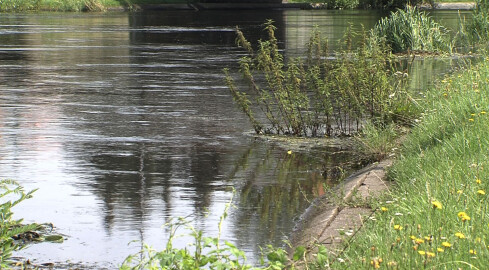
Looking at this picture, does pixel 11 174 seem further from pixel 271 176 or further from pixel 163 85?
pixel 163 85

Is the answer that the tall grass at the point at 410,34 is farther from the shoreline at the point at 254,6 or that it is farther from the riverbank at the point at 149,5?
the shoreline at the point at 254,6

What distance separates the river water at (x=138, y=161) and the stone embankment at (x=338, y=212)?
0.65 feet

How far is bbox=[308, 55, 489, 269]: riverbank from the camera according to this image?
5.30m

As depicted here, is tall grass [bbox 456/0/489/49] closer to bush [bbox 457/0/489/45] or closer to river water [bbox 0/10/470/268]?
bush [bbox 457/0/489/45]

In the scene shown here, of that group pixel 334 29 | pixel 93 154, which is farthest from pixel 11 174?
pixel 334 29

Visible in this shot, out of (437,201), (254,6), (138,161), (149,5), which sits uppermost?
(437,201)

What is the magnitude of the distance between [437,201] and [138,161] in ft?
17.7

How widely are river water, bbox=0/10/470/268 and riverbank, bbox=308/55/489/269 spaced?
0.90 m

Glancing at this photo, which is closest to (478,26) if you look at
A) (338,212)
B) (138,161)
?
(138,161)

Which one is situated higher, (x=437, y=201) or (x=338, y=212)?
(x=437, y=201)

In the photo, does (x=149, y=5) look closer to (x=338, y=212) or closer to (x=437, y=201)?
(x=338, y=212)

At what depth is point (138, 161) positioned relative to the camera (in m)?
10.7

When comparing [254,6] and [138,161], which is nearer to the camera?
[138,161]

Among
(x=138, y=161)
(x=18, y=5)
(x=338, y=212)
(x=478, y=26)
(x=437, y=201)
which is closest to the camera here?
(x=437, y=201)
